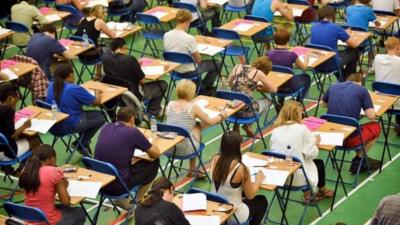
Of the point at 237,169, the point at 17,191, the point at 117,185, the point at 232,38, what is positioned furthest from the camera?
the point at 232,38

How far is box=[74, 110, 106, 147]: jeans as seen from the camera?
11.8 metres

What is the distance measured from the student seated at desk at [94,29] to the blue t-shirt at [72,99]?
270cm

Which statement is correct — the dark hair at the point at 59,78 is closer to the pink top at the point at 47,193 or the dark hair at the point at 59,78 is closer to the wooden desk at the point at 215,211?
the pink top at the point at 47,193

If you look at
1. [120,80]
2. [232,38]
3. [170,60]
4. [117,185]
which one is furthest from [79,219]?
[232,38]

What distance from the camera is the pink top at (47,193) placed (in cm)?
894

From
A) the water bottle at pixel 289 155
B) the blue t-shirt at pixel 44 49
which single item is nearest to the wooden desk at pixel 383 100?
the water bottle at pixel 289 155

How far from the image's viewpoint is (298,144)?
10016mm

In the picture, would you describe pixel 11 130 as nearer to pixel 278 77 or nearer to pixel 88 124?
pixel 88 124

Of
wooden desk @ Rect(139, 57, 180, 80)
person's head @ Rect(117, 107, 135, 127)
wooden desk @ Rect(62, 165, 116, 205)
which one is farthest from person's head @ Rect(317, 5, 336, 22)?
wooden desk @ Rect(62, 165, 116, 205)

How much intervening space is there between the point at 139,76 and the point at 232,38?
2.43 m

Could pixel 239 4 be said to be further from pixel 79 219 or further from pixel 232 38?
pixel 79 219

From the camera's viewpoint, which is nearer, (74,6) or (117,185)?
(117,185)

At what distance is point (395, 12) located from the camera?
51.3ft

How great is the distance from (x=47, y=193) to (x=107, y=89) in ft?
11.4
